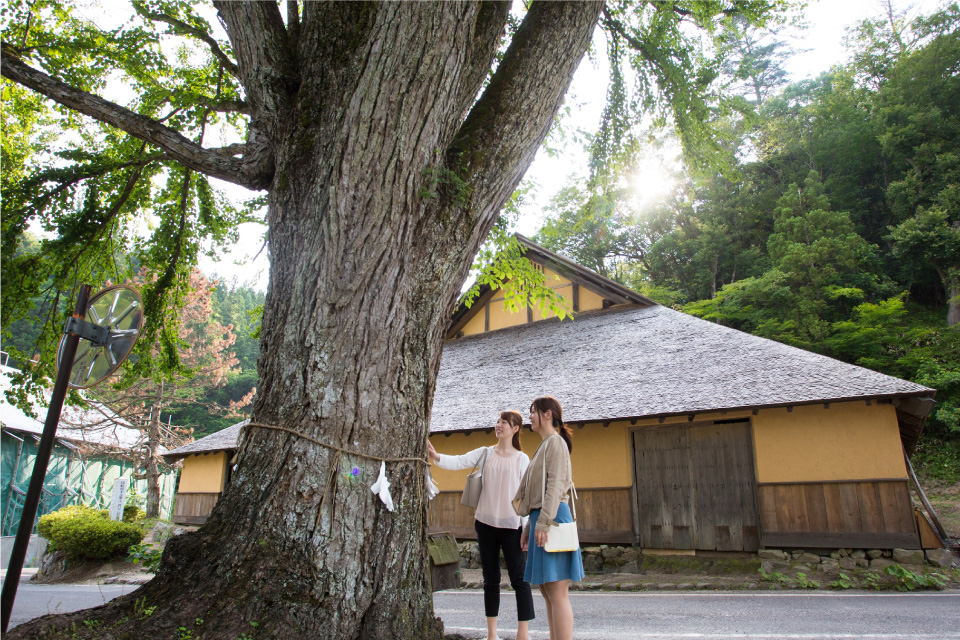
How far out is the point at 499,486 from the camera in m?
3.89

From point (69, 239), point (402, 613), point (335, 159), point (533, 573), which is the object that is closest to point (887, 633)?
point (533, 573)

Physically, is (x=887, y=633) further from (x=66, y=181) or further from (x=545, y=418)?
(x=66, y=181)

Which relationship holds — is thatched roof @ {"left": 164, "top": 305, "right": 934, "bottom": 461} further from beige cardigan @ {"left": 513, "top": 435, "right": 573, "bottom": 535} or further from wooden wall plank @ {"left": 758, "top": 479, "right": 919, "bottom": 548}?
beige cardigan @ {"left": 513, "top": 435, "right": 573, "bottom": 535}

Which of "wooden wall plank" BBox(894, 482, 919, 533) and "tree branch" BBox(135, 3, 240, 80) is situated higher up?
"tree branch" BBox(135, 3, 240, 80)

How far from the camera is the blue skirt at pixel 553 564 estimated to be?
3.17 m

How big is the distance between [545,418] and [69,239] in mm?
4821

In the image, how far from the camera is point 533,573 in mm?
3215

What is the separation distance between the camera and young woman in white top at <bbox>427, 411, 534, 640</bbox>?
3.69 m

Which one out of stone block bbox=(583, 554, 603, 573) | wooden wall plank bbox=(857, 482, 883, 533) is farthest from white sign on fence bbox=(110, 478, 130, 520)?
wooden wall plank bbox=(857, 482, 883, 533)

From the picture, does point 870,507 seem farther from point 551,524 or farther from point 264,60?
point 264,60

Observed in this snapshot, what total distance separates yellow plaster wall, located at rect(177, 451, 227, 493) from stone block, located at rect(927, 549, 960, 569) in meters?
13.8

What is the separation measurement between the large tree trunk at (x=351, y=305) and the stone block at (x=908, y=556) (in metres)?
7.36

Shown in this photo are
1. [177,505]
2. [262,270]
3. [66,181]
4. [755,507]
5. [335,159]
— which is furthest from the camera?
[177,505]

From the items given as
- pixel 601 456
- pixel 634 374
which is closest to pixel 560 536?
pixel 601 456
